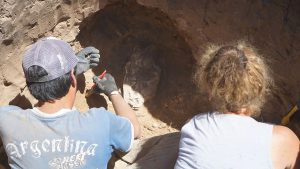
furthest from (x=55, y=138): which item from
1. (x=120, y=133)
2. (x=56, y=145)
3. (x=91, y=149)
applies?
(x=120, y=133)

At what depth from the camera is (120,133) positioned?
188cm

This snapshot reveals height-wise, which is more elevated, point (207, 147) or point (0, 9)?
point (0, 9)

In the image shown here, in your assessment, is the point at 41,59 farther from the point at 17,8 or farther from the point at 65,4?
the point at 65,4

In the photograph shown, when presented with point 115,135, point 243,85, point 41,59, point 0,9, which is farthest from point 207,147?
point 0,9

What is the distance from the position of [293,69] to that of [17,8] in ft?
4.96

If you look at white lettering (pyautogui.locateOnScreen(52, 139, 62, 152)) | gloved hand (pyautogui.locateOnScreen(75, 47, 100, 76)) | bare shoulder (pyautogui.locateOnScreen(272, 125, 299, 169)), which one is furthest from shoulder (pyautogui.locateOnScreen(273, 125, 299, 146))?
gloved hand (pyautogui.locateOnScreen(75, 47, 100, 76))

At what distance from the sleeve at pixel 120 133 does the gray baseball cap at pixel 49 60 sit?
0.94 ft

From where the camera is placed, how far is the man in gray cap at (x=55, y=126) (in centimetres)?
172

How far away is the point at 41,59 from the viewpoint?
180cm

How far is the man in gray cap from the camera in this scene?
1.72m

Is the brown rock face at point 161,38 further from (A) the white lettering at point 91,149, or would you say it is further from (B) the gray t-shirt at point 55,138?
(A) the white lettering at point 91,149

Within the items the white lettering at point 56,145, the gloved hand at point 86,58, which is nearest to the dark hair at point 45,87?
the white lettering at point 56,145

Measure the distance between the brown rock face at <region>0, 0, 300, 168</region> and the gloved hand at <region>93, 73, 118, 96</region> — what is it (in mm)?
277

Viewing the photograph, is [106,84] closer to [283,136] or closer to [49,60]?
[49,60]
